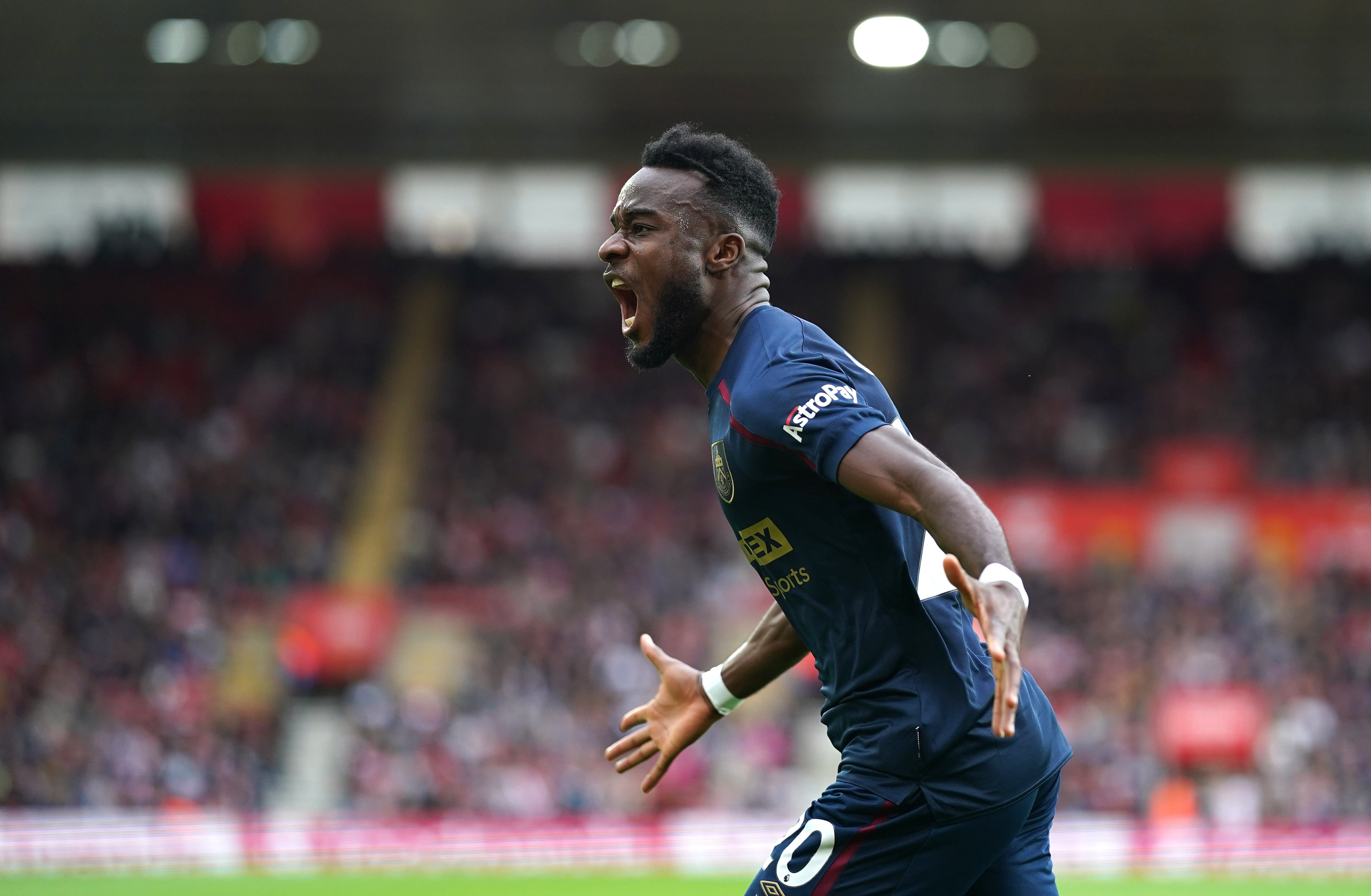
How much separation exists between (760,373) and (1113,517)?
20.6m

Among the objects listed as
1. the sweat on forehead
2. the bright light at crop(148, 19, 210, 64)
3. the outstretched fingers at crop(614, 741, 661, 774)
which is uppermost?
the sweat on forehead

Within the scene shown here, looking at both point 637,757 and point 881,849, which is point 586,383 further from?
point 881,849

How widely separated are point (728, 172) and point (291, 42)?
21.0 metres

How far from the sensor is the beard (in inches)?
146

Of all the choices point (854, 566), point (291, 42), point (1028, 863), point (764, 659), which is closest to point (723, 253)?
point (854, 566)

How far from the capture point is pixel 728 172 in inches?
149

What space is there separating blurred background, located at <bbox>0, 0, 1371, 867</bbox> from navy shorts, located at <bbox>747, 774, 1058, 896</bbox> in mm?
12982

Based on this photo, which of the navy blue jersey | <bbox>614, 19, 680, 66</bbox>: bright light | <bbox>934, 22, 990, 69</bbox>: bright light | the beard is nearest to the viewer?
the navy blue jersey

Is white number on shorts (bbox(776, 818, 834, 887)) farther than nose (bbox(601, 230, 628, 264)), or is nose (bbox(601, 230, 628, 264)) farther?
nose (bbox(601, 230, 628, 264))

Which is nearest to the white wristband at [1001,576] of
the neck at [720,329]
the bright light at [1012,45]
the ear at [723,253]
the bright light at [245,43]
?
the neck at [720,329]

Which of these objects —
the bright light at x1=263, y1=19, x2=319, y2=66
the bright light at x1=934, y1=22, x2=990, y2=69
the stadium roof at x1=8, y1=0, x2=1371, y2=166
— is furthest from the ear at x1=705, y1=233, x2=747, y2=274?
the bright light at x1=263, y1=19, x2=319, y2=66

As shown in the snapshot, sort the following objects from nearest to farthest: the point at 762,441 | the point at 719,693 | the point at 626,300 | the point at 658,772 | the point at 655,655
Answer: the point at 762,441, the point at 626,300, the point at 658,772, the point at 719,693, the point at 655,655

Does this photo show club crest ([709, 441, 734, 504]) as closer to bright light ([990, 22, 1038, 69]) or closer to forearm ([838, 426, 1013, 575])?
forearm ([838, 426, 1013, 575])

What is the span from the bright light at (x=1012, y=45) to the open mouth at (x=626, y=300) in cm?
1939
